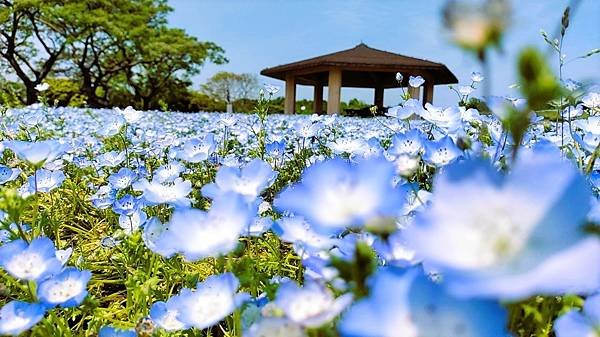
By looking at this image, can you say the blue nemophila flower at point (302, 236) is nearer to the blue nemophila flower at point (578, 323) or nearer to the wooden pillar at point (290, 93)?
the blue nemophila flower at point (578, 323)

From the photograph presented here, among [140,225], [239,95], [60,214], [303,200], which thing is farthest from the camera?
[239,95]

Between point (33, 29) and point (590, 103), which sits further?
point (33, 29)

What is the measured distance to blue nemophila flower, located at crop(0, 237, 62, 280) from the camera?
99cm

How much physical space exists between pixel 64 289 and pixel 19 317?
0.10 meters

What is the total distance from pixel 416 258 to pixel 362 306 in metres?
0.27

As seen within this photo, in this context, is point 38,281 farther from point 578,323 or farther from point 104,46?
point 104,46

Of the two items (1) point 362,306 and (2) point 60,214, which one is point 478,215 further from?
(2) point 60,214

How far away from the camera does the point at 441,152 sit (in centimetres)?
128

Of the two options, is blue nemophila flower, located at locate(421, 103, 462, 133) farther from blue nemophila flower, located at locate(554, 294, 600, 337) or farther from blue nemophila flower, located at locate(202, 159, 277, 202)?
blue nemophila flower, located at locate(554, 294, 600, 337)

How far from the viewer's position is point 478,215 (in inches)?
18.8

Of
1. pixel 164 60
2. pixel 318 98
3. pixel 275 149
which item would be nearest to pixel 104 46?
pixel 164 60

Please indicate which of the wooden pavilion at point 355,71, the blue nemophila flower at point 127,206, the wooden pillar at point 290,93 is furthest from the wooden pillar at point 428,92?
the blue nemophila flower at point 127,206

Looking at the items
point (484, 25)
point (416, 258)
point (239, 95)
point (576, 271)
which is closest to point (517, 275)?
point (576, 271)

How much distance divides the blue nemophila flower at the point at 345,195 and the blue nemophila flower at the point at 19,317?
1.81ft
